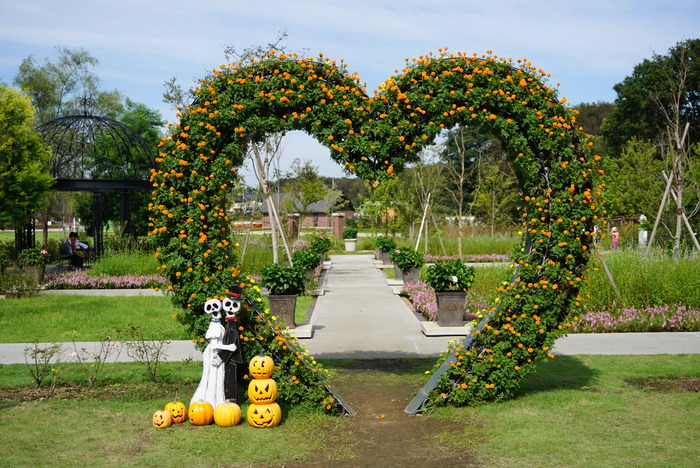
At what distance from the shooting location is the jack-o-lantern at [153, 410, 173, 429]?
18.6 ft

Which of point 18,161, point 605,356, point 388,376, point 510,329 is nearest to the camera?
point 510,329

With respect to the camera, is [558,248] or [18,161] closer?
[558,248]

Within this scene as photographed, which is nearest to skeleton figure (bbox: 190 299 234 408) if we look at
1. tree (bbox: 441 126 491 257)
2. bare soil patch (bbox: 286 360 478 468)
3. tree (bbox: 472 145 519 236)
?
bare soil patch (bbox: 286 360 478 468)

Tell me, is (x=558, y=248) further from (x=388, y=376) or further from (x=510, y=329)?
(x=388, y=376)

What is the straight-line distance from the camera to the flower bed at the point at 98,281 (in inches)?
597

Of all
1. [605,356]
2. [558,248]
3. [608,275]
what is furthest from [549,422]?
[608,275]

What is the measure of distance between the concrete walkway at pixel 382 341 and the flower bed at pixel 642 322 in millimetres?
308

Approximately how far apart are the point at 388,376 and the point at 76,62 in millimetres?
35617

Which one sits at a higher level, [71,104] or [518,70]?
[71,104]

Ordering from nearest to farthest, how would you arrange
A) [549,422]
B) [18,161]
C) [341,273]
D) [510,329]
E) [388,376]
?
[549,422], [510,329], [388,376], [18,161], [341,273]

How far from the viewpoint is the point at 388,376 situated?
299 inches

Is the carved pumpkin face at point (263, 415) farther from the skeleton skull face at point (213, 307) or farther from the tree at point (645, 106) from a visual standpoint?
the tree at point (645, 106)

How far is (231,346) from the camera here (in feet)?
19.0

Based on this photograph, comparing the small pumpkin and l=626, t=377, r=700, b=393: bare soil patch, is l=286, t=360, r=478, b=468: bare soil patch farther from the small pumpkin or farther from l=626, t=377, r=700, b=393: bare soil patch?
l=626, t=377, r=700, b=393: bare soil patch
